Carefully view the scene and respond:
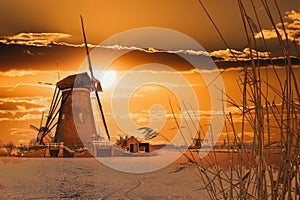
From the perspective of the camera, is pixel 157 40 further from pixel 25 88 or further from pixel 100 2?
pixel 25 88

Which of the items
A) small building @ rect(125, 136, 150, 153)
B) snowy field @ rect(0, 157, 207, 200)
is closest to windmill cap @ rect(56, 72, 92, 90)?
small building @ rect(125, 136, 150, 153)

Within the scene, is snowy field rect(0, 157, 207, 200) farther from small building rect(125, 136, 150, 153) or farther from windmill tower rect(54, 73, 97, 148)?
windmill tower rect(54, 73, 97, 148)

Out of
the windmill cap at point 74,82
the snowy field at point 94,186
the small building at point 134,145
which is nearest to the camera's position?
the snowy field at point 94,186

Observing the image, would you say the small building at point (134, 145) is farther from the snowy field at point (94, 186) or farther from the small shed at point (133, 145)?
the snowy field at point (94, 186)

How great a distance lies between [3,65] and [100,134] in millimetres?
3780

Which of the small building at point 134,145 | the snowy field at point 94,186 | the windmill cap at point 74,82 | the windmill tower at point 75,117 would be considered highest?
the windmill cap at point 74,82

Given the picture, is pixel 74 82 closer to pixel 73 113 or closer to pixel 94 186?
pixel 73 113

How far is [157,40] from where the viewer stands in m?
5.55

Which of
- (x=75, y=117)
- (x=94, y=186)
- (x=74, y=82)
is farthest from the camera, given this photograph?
(x=74, y=82)

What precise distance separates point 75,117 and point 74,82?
102 centimetres

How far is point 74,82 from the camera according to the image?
1080 centimetres

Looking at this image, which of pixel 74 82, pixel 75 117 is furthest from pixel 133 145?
pixel 74 82

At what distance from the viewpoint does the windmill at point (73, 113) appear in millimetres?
10219

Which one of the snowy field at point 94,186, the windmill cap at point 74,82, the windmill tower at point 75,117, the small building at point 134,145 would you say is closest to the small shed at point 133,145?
the small building at point 134,145
